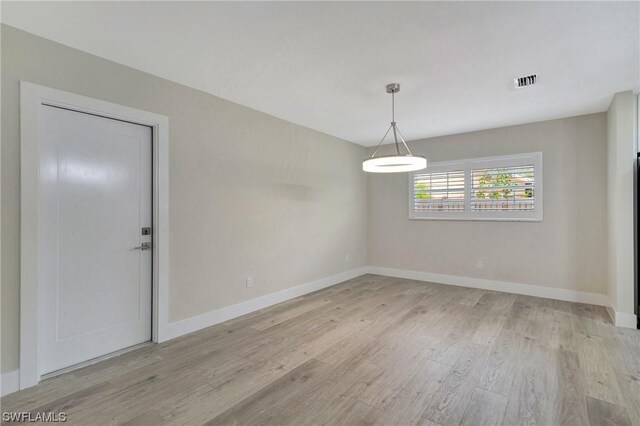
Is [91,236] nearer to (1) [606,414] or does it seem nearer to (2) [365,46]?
(2) [365,46]

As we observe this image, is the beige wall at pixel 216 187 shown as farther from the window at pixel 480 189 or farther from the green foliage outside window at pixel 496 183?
the green foliage outside window at pixel 496 183

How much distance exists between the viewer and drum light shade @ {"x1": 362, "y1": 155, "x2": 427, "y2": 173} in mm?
2910

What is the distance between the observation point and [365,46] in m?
2.39

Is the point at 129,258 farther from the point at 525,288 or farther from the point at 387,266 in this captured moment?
the point at 525,288

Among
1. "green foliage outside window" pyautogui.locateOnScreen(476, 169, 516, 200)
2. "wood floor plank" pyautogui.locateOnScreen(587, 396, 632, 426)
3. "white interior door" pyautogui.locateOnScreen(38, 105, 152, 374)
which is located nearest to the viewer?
"wood floor plank" pyautogui.locateOnScreen(587, 396, 632, 426)

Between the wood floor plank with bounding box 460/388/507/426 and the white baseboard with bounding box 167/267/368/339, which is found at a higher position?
the white baseboard with bounding box 167/267/368/339

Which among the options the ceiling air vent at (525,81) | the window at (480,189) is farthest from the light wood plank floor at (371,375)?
the ceiling air vent at (525,81)

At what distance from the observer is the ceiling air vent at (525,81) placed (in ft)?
9.57

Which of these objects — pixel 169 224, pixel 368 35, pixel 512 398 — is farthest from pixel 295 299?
pixel 368 35

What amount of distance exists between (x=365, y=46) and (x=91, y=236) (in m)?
2.81

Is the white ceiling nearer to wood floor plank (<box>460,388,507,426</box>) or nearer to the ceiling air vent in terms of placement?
the ceiling air vent

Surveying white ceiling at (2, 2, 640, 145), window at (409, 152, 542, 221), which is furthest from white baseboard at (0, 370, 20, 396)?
window at (409, 152, 542, 221)

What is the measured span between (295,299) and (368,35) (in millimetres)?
3454

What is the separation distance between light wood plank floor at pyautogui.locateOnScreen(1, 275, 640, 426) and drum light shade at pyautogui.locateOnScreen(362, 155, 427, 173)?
178 cm
